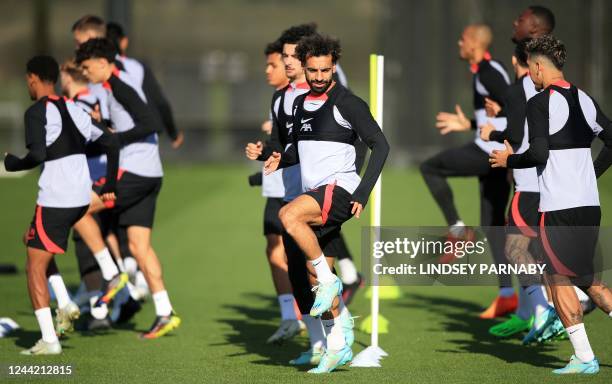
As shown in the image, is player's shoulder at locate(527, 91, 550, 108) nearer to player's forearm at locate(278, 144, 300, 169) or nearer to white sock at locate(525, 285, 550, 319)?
player's forearm at locate(278, 144, 300, 169)

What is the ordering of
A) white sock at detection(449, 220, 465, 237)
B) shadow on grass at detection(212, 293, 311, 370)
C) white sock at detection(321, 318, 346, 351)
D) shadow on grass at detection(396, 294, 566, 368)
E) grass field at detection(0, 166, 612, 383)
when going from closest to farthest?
white sock at detection(321, 318, 346, 351), grass field at detection(0, 166, 612, 383), shadow on grass at detection(396, 294, 566, 368), shadow on grass at detection(212, 293, 311, 370), white sock at detection(449, 220, 465, 237)

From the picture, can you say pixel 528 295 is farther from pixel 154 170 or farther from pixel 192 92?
pixel 192 92

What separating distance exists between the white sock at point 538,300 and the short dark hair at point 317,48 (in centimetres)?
267

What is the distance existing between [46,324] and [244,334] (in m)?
1.74

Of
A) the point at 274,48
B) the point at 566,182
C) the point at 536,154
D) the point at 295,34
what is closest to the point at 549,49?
the point at 536,154

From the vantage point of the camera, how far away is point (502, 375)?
8047mm

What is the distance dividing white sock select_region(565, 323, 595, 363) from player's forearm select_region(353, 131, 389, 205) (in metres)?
1.53

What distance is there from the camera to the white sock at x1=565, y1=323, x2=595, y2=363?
7.75 meters

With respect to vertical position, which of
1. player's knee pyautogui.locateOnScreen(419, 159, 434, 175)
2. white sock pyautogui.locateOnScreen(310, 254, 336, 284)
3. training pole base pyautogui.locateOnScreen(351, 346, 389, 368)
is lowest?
training pole base pyautogui.locateOnScreen(351, 346, 389, 368)

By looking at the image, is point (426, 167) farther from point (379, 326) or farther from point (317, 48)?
point (317, 48)

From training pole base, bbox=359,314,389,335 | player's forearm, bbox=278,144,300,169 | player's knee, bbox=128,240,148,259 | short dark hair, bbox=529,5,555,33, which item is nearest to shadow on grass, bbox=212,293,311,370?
training pole base, bbox=359,314,389,335

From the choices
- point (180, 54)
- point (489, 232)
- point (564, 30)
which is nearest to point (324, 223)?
point (489, 232)

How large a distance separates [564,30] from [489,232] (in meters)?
13.4

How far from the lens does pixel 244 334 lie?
9.97 m
